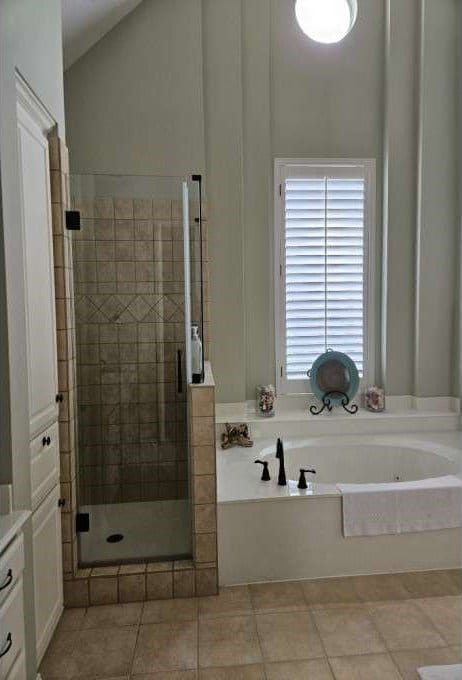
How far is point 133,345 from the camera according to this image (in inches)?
109

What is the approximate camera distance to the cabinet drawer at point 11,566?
53.6 inches

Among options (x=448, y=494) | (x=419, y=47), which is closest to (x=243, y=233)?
(x=419, y=47)

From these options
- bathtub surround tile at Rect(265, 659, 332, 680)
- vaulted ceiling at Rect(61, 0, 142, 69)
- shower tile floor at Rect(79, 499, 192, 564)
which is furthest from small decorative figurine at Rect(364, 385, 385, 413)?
vaulted ceiling at Rect(61, 0, 142, 69)

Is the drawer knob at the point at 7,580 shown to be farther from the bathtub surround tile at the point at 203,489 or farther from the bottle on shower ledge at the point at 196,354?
the bottle on shower ledge at the point at 196,354

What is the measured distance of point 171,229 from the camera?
9.21 feet

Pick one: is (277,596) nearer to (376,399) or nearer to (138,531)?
(138,531)

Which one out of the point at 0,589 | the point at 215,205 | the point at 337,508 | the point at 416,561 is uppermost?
the point at 215,205

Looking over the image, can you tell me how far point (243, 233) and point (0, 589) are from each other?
270 cm

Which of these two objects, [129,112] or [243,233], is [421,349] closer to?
[243,233]

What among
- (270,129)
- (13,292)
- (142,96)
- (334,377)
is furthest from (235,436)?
(142,96)

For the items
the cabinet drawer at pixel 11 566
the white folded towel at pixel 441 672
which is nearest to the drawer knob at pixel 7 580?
the cabinet drawer at pixel 11 566

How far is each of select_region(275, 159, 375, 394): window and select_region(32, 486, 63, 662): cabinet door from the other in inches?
79.1

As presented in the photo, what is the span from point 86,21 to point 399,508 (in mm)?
3365

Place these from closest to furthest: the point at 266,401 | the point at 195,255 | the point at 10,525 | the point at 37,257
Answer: the point at 10,525, the point at 37,257, the point at 195,255, the point at 266,401
